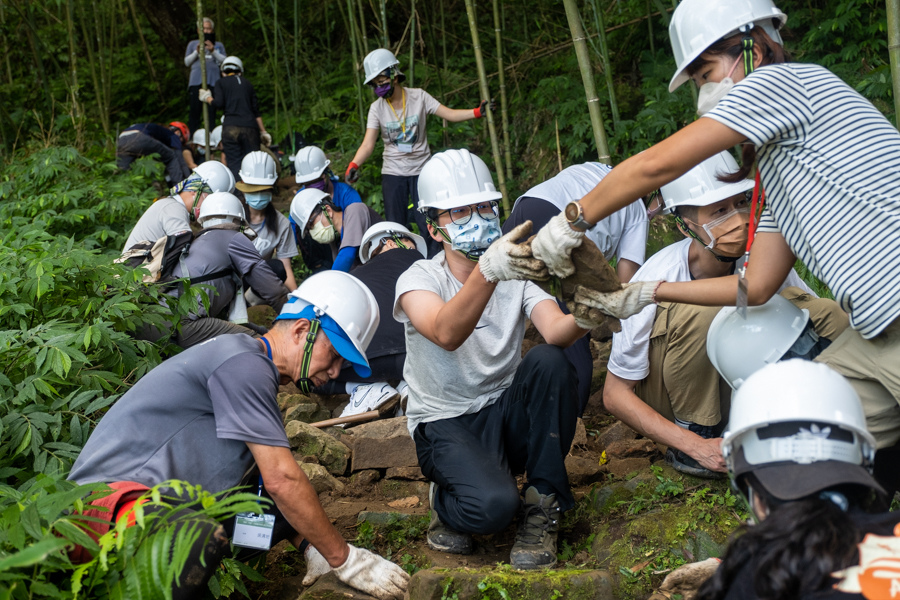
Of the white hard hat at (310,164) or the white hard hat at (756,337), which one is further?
the white hard hat at (310,164)

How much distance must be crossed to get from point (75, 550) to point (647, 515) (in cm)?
A: 188

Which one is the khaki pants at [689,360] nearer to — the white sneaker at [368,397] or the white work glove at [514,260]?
the white work glove at [514,260]

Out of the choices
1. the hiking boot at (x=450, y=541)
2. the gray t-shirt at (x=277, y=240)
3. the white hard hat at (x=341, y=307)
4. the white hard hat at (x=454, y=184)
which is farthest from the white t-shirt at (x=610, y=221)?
the gray t-shirt at (x=277, y=240)

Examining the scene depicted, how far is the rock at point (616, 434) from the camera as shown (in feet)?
12.7

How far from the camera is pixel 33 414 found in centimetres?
289

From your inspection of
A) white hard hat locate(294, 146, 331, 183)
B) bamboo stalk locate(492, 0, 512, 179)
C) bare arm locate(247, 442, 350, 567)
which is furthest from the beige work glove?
bamboo stalk locate(492, 0, 512, 179)

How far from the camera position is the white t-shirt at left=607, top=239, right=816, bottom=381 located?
3.00m

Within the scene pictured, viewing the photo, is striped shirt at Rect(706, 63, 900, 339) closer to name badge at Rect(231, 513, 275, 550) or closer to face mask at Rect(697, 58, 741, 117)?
face mask at Rect(697, 58, 741, 117)

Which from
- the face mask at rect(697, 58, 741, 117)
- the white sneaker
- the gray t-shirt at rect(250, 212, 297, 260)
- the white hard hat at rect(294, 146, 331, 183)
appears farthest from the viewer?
the white hard hat at rect(294, 146, 331, 183)

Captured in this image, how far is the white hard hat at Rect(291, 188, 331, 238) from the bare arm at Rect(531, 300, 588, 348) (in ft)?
12.3

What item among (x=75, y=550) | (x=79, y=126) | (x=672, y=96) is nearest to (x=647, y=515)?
(x=75, y=550)

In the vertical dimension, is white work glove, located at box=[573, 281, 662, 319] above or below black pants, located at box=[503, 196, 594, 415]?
above

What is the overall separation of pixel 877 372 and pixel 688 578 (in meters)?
0.85

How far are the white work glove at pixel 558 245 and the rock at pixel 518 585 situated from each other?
94 cm
